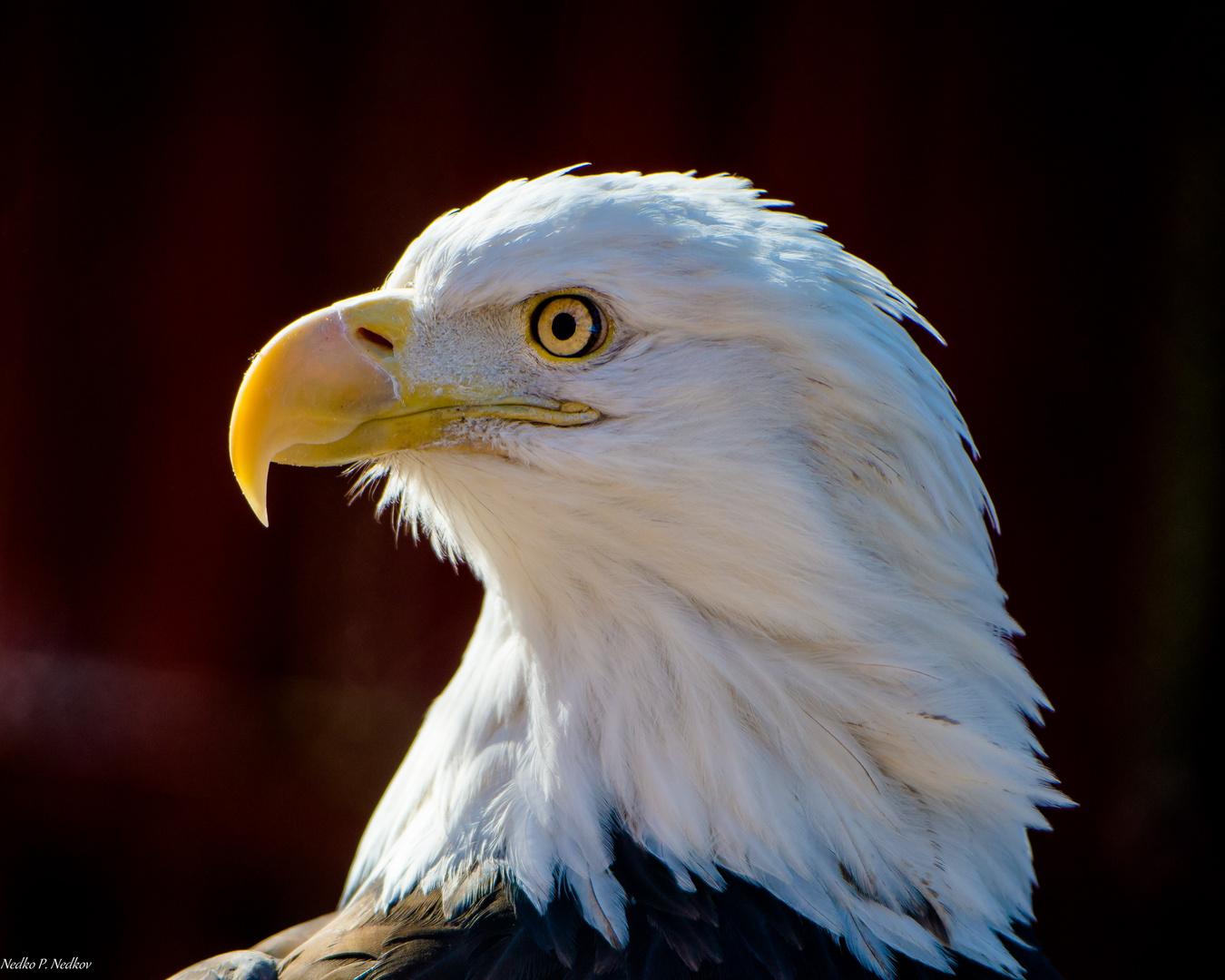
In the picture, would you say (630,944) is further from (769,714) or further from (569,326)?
(569,326)

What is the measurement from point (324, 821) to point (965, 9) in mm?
3113

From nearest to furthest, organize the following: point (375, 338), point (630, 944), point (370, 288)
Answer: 1. point (630, 944)
2. point (375, 338)
3. point (370, 288)

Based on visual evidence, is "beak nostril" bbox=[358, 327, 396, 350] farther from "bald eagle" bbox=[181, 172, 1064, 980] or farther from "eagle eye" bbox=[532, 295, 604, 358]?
"eagle eye" bbox=[532, 295, 604, 358]

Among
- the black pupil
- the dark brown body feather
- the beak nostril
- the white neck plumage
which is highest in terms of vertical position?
the black pupil

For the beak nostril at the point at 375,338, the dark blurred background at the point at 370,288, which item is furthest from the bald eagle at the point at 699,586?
the dark blurred background at the point at 370,288

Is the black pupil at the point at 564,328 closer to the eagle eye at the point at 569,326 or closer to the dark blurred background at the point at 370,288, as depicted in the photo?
the eagle eye at the point at 569,326

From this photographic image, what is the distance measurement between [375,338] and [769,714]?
2.57ft

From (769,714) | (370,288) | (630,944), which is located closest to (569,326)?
(769,714)

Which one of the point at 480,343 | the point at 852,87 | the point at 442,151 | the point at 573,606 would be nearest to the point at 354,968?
the point at 573,606

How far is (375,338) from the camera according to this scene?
55.8 inches

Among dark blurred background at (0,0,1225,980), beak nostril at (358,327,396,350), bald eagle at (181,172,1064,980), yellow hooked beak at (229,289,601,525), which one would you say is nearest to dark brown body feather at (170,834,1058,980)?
bald eagle at (181,172,1064,980)

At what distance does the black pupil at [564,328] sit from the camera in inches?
54.4

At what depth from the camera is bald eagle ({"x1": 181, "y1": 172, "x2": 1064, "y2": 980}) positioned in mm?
1338

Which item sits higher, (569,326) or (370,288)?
(569,326)
